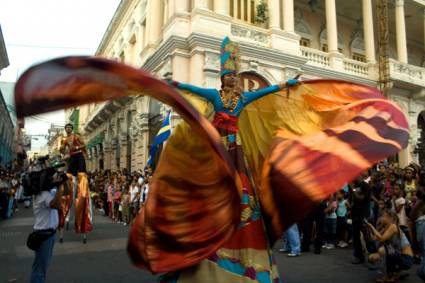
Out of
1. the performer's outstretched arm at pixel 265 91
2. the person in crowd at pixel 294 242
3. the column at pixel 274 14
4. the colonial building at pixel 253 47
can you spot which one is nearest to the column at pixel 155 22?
the colonial building at pixel 253 47

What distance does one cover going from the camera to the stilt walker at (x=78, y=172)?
23.5 ft

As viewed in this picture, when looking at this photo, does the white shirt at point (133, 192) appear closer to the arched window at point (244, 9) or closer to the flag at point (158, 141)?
the flag at point (158, 141)

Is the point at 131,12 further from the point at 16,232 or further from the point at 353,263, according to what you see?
the point at 353,263

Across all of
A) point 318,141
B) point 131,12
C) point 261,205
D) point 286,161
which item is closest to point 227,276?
point 261,205

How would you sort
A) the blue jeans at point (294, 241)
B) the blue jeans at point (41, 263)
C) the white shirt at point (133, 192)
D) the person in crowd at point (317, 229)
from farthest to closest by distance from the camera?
the white shirt at point (133, 192) → the person in crowd at point (317, 229) → the blue jeans at point (294, 241) → the blue jeans at point (41, 263)

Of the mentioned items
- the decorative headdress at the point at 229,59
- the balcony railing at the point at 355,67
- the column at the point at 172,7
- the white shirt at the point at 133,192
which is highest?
the column at the point at 172,7

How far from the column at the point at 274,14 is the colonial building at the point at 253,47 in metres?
0.05

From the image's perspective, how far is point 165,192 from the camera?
2750 mm

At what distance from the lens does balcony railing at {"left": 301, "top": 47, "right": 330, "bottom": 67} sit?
17.7m

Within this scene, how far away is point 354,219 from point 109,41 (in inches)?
1232

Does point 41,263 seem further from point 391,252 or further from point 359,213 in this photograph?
point 359,213

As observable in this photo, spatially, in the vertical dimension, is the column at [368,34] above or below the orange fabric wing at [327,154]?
above

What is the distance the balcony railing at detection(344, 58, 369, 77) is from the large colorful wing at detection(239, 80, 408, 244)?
55.2ft

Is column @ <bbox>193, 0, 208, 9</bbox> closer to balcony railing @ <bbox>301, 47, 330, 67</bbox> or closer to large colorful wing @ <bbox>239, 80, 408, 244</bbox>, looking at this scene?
balcony railing @ <bbox>301, 47, 330, 67</bbox>
